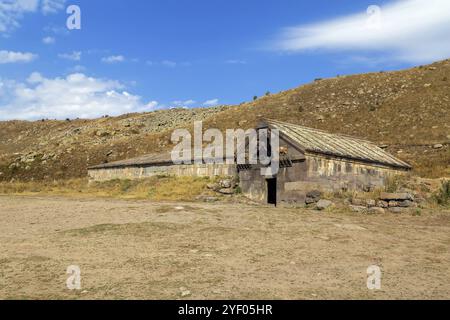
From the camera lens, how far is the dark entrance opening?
20.3m

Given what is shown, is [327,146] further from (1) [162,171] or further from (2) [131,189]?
(2) [131,189]

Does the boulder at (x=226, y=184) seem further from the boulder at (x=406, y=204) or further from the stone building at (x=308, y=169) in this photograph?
the boulder at (x=406, y=204)

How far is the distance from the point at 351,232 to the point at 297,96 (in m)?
36.8

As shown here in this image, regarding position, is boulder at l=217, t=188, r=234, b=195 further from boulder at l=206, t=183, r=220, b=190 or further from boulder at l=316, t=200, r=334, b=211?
boulder at l=316, t=200, r=334, b=211

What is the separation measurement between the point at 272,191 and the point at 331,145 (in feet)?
12.1

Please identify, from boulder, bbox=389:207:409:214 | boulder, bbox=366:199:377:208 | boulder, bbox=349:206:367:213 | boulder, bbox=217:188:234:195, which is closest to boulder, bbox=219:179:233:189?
boulder, bbox=217:188:234:195

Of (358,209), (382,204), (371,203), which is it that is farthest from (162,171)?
(382,204)

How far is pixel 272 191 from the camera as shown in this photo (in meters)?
20.7

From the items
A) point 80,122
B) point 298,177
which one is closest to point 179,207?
point 298,177

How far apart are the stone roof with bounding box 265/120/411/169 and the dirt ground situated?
13.4 ft

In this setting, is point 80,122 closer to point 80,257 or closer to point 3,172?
point 3,172

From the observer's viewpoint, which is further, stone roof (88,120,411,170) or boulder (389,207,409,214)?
stone roof (88,120,411,170)
